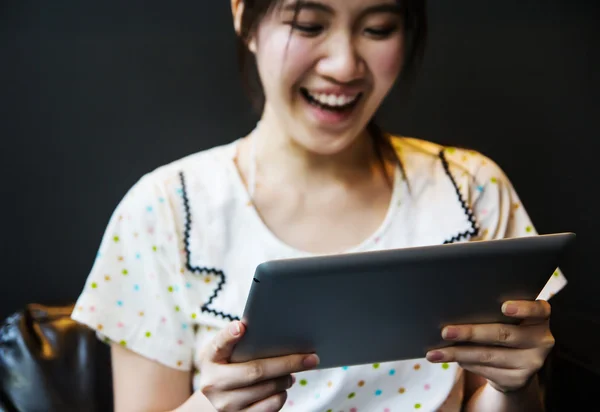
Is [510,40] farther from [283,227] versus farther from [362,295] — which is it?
[362,295]

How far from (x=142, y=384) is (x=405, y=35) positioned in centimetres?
67

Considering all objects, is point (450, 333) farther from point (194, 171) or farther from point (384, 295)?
point (194, 171)

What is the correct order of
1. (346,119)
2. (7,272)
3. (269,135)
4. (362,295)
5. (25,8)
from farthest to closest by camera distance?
(7,272) → (25,8) → (269,135) → (346,119) → (362,295)

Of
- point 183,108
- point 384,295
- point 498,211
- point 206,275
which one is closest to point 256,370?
point 384,295

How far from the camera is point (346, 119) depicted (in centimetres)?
96

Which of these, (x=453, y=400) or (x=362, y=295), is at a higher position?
(x=362, y=295)

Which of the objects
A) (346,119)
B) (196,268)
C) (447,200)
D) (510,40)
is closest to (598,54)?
(510,40)

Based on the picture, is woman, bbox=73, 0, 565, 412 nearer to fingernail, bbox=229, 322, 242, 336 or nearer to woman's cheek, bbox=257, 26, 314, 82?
woman's cheek, bbox=257, 26, 314, 82

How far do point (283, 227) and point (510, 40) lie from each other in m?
0.76

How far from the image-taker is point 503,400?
0.94 m

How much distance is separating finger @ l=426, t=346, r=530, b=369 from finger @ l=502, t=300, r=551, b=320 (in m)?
0.06

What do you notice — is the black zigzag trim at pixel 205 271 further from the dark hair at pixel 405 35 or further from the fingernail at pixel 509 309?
the fingernail at pixel 509 309

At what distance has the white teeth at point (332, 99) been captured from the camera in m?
0.94

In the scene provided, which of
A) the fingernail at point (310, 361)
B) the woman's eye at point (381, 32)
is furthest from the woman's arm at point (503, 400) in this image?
the woman's eye at point (381, 32)
